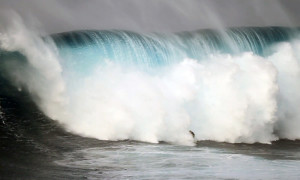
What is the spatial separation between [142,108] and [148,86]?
107 cm

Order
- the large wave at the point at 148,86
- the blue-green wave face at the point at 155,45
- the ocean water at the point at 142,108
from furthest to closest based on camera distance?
the blue-green wave face at the point at 155,45
the large wave at the point at 148,86
the ocean water at the point at 142,108

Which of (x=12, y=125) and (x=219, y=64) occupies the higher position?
(x=219, y=64)

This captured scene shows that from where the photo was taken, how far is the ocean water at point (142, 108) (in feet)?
32.2

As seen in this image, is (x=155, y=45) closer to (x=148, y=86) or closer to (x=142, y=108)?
(x=148, y=86)

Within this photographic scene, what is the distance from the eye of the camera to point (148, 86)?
45.9 feet

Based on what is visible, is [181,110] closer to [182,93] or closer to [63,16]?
[182,93]

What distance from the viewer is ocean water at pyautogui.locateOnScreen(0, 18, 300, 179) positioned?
32.2ft

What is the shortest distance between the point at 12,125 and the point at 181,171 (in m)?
5.03

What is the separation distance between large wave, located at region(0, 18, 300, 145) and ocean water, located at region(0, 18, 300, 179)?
3 cm

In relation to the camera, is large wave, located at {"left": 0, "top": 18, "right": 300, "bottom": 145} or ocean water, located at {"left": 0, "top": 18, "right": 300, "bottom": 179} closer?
ocean water, located at {"left": 0, "top": 18, "right": 300, "bottom": 179}

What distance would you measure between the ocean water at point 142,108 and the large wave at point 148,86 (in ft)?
0.10

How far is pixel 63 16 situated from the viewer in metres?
16.1

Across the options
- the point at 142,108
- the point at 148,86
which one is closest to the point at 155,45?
the point at 148,86

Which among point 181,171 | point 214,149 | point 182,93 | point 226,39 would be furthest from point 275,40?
point 181,171
